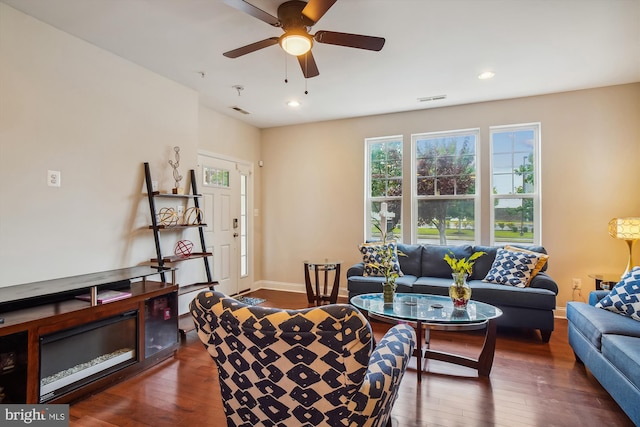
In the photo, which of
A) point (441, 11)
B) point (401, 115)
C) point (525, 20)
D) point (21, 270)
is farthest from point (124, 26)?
point (401, 115)

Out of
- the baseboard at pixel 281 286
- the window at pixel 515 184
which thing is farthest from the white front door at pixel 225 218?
the window at pixel 515 184

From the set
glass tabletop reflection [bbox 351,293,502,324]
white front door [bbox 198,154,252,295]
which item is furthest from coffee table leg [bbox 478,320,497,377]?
white front door [bbox 198,154,252,295]

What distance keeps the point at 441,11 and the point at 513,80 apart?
1.73 meters

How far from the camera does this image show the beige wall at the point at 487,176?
3.72 meters

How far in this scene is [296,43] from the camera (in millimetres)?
2258

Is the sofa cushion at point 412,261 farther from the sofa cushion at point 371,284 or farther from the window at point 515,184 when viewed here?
the window at point 515,184

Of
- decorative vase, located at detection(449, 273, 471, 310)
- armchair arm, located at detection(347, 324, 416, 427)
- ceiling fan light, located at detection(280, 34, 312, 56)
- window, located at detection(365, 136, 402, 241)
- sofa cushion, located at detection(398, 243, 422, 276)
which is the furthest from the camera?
window, located at detection(365, 136, 402, 241)

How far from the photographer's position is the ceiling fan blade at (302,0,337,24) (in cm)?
187

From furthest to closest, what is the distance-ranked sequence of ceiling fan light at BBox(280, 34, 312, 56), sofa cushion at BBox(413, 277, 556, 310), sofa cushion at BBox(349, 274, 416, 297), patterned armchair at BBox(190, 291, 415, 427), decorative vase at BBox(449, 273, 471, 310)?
sofa cushion at BBox(349, 274, 416, 297)
sofa cushion at BBox(413, 277, 556, 310)
decorative vase at BBox(449, 273, 471, 310)
ceiling fan light at BBox(280, 34, 312, 56)
patterned armchair at BBox(190, 291, 415, 427)

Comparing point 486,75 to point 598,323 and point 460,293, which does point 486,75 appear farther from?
point 598,323

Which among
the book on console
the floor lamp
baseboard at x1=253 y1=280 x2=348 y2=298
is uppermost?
the floor lamp

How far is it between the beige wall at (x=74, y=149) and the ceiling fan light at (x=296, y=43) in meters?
1.82

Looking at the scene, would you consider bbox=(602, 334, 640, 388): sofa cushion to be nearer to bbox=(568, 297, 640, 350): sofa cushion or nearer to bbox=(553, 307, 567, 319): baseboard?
bbox=(568, 297, 640, 350): sofa cushion

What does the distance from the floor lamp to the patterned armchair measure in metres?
3.45
